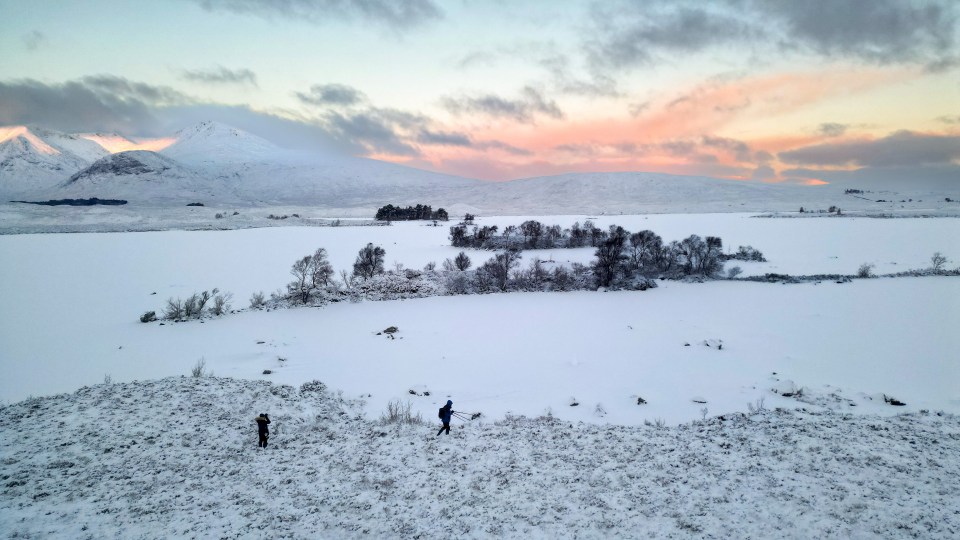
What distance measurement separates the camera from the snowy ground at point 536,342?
41.0 ft

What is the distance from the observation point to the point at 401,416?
432 inches

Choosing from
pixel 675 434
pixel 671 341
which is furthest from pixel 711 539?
pixel 671 341

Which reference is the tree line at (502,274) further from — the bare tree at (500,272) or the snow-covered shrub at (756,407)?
the snow-covered shrub at (756,407)

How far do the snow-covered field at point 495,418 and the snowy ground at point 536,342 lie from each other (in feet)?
0.39

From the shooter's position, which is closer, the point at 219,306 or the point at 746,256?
the point at 219,306

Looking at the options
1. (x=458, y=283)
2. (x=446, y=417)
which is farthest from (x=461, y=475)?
(x=458, y=283)

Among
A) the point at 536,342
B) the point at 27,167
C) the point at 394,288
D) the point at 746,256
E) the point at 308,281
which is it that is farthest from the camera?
the point at 27,167

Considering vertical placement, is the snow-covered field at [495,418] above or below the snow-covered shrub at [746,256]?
below

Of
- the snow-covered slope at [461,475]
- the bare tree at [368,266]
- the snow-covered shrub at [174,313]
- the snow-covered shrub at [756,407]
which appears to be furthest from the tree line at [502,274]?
the snow-covered shrub at [756,407]

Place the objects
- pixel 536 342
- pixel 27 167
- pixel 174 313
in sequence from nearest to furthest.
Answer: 1. pixel 536 342
2. pixel 174 313
3. pixel 27 167

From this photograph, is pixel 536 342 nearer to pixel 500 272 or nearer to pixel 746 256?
pixel 500 272

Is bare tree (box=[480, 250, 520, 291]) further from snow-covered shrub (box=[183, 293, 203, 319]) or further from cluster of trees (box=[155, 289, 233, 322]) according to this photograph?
snow-covered shrub (box=[183, 293, 203, 319])

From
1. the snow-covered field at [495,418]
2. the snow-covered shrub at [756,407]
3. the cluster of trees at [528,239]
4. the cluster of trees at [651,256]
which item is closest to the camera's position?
the snow-covered field at [495,418]

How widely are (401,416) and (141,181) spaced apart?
543 ft
